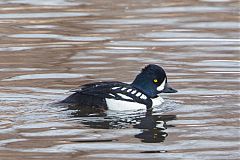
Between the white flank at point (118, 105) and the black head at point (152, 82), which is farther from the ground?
the black head at point (152, 82)

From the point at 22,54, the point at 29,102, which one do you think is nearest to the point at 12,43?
the point at 22,54

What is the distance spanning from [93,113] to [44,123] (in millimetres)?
863

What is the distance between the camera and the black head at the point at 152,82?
1297cm

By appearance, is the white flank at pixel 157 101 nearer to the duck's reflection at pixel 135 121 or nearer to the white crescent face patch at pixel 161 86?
the white crescent face patch at pixel 161 86

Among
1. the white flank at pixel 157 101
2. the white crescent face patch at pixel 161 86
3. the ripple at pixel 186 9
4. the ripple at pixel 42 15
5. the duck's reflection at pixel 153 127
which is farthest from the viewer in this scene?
the ripple at pixel 186 9

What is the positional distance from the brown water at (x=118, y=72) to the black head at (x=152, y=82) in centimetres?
19

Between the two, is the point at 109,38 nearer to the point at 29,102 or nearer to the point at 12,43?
the point at 12,43

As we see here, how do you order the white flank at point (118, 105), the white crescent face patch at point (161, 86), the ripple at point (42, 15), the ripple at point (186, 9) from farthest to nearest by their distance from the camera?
1. the ripple at point (186, 9)
2. the ripple at point (42, 15)
3. the white crescent face patch at point (161, 86)
4. the white flank at point (118, 105)

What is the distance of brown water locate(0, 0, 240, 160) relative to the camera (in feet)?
35.5

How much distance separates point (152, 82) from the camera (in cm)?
1300

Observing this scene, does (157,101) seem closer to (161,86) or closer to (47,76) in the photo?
(161,86)

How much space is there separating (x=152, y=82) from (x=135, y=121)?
39.2 inches

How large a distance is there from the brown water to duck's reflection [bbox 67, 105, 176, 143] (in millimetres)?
13

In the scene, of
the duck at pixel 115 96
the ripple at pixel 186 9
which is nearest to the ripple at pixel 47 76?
the duck at pixel 115 96
